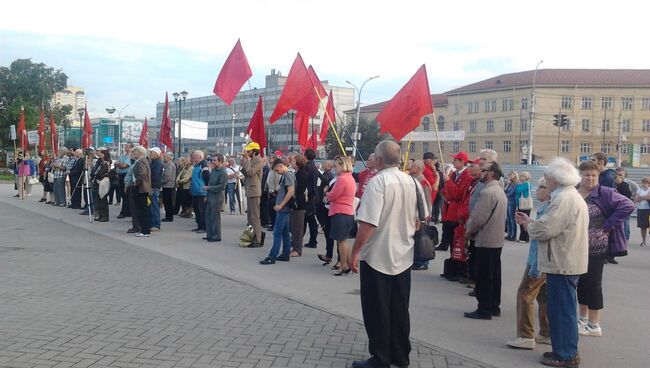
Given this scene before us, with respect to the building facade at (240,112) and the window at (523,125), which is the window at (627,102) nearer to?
the window at (523,125)

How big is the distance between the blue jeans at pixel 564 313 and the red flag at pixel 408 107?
6.69 m

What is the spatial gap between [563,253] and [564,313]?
531 millimetres

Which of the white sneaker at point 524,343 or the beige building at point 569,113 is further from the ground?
the beige building at point 569,113

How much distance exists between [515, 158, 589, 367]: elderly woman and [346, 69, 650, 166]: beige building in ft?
253

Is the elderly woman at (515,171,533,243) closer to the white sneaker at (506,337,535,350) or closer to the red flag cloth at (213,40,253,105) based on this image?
the red flag cloth at (213,40,253,105)

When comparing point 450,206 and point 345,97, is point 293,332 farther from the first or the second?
point 345,97

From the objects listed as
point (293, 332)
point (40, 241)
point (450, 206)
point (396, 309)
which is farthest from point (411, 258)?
point (40, 241)

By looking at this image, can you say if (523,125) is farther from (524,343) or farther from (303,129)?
(524,343)

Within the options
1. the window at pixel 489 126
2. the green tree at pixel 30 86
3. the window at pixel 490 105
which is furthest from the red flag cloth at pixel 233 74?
the window at pixel 490 105

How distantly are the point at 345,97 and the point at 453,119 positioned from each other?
1297 inches

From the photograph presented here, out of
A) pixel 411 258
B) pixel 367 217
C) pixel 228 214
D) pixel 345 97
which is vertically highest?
pixel 345 97

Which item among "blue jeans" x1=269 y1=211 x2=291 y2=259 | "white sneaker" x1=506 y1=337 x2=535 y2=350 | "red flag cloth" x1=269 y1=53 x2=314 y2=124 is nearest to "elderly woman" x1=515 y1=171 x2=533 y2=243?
"red flag cloth" x1=269 y1=53 x2=314 y2=124

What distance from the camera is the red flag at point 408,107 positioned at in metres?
12.1

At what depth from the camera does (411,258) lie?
5.53 m
